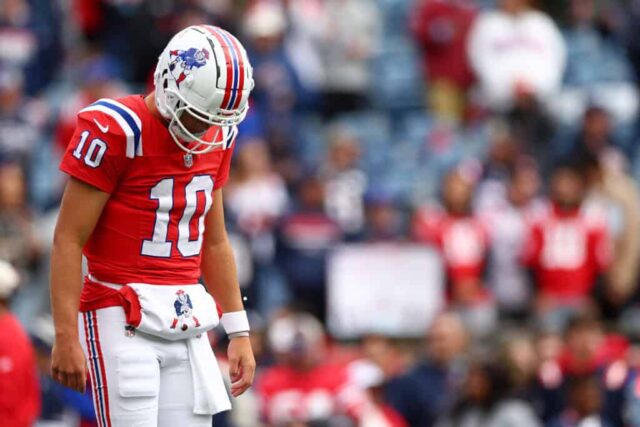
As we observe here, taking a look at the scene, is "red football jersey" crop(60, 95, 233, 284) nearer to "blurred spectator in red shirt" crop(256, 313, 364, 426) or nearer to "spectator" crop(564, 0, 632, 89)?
"blurred spectator in red shirt" crop(256, 313, 364, 426)

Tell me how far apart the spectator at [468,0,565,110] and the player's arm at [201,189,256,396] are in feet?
23.1

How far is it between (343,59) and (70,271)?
8663mm

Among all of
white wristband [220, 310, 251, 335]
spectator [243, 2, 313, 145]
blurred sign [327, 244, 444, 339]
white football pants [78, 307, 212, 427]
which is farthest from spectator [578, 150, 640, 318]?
white football pants [78, 307, 212, 427]

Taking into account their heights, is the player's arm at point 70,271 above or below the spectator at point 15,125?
above

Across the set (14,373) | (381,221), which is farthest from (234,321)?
(381,221)

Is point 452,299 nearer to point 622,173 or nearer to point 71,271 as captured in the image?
point 622,173

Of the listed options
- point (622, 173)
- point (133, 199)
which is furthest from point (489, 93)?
point (133, 199)

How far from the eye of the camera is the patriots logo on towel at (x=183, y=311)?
14.4 feet

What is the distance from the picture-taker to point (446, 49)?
41.0 feet

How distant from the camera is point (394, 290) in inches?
401

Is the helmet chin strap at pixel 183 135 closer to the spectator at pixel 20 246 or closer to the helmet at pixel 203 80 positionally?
the helmet at pixel 203 80

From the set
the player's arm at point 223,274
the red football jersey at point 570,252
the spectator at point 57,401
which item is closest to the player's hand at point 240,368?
the player's arm at point 223,274

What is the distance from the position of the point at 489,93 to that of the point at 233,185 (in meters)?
2.63

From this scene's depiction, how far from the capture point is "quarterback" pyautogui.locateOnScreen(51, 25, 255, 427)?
168 inches
